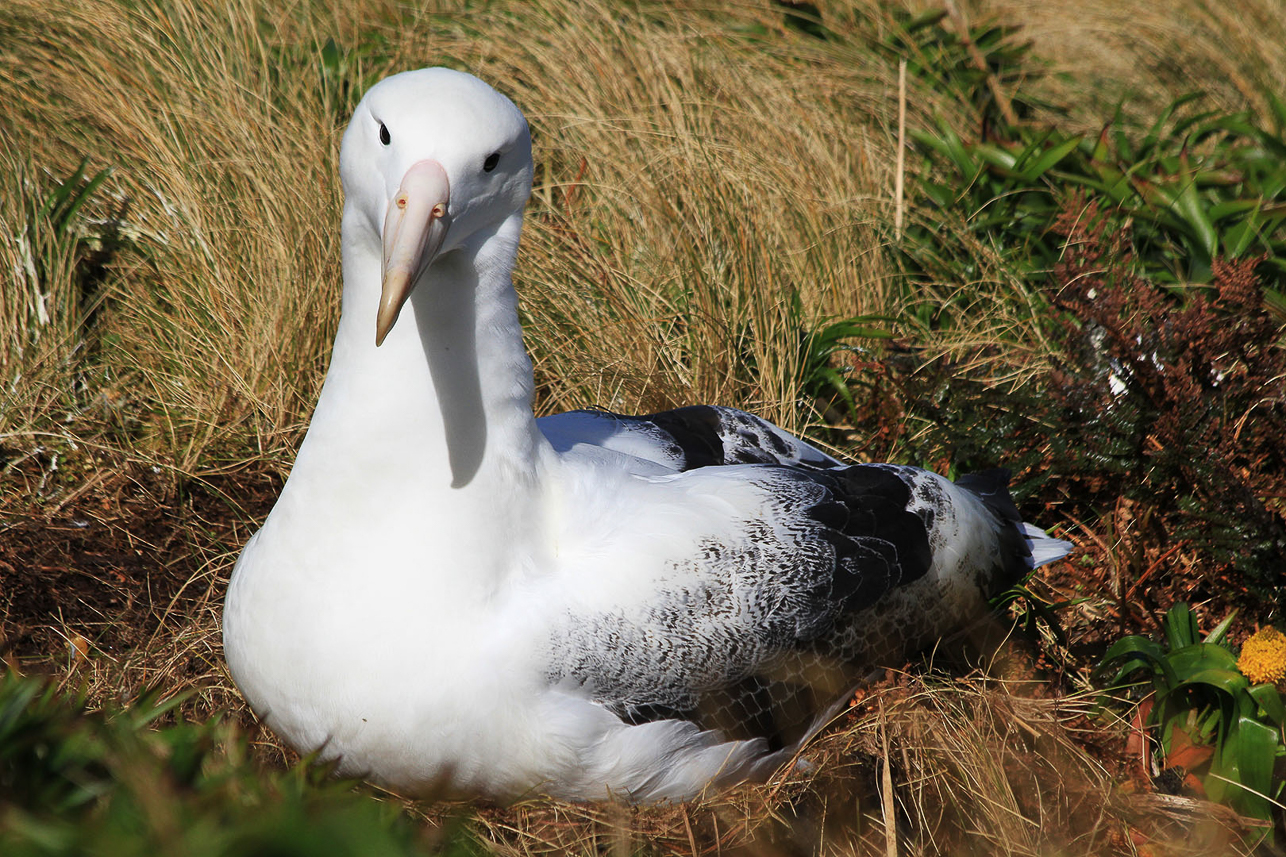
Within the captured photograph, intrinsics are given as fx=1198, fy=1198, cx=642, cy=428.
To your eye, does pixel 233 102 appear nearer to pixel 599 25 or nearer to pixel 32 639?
pixel 599 25

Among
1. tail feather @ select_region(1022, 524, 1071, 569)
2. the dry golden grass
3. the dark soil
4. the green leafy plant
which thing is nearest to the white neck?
the dry golden grass

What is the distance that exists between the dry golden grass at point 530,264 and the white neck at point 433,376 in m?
1.09

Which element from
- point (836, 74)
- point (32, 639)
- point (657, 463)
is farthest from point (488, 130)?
point (836, 74)

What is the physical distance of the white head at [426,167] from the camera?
2123 mm

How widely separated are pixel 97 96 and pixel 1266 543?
14.8 ft

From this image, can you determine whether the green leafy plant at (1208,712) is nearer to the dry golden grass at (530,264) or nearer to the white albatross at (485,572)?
the dry golden grass at (530,264)

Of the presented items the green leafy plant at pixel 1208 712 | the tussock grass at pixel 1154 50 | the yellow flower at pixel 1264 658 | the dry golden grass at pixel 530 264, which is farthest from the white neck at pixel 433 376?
the tussock grass at pixel 1154 50

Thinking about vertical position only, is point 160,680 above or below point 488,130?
below

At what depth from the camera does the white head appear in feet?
6.97

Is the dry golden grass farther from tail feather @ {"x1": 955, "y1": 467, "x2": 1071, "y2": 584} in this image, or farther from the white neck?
the white neck

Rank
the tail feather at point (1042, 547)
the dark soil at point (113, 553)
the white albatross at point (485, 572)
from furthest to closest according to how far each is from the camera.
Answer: the tail feather at point (1042, 547) → the dark soil at point (113, 553) → the white albatross at point (485, 572)

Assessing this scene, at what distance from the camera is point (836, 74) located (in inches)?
248

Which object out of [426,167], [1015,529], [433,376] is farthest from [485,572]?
[1015,529]

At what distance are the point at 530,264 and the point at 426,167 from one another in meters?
2.51
